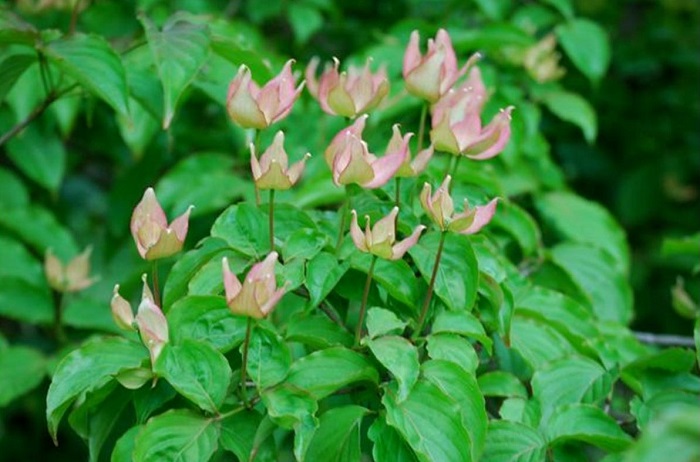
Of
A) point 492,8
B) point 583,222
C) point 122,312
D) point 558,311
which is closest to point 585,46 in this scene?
point 492,8

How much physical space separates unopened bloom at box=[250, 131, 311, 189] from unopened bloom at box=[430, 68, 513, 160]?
17cm

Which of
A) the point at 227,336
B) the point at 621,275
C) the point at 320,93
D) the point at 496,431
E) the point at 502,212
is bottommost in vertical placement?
the point at 621,275

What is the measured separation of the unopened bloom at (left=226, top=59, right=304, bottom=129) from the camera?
1.12 metres

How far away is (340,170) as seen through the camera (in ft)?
3.62

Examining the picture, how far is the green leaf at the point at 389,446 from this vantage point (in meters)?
1.09

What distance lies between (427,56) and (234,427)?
0.46 m

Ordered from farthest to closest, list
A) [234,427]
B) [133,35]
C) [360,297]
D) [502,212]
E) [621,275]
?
[133,35]
[621,275]
[502,212]
[360,297]
[234,427]

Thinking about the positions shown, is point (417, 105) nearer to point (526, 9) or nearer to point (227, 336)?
point (526, 9)

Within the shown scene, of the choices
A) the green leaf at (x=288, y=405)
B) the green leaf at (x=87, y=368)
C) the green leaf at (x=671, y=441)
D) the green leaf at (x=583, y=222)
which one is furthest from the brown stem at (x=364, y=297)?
the green leaf at (x=583, y=222)

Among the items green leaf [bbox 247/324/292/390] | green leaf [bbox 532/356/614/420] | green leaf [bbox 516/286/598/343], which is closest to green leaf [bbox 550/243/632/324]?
green leaf [bbox 516/286/598/343]

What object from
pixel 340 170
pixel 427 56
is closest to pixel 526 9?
pixel 427 56

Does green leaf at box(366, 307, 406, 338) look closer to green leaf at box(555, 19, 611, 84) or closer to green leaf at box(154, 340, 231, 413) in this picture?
green leaf at box(154, 340, 231, 413)

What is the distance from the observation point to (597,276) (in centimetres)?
180

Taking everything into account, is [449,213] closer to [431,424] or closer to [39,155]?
[431,424]
